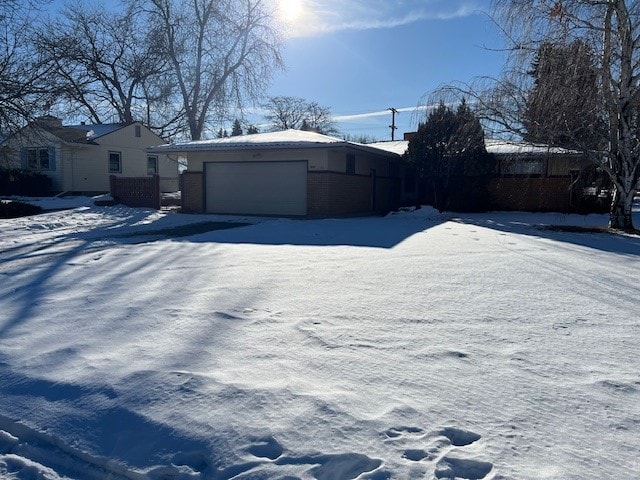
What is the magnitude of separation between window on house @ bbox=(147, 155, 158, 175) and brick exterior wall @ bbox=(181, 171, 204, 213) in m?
13.7

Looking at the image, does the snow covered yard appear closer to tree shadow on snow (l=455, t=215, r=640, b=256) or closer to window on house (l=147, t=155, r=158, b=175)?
tree shadow on snow (l=455, t=215, r=640, b=256)

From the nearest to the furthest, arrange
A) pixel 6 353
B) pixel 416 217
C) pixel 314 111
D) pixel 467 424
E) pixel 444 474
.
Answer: pixel 444 474 → pixel 467 424 → pixel 6 353 → pixel 416 217 → pixel 314 111

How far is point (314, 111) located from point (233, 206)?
40603mm

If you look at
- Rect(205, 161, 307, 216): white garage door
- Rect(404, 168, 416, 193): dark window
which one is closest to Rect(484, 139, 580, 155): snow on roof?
Rect(205, 161, 307, 216): white garage door

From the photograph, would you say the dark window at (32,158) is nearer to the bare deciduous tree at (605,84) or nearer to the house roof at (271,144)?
the house roof at (271,144)

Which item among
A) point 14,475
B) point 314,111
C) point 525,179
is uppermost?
point 314,111

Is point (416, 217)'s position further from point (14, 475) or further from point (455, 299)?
point (14, 475)

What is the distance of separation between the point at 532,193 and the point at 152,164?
23.2m

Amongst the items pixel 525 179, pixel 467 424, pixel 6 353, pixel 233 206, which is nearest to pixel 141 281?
pixel 6 353

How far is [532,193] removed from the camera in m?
20.7

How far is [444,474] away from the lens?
231 cm

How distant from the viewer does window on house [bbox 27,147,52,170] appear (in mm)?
27016

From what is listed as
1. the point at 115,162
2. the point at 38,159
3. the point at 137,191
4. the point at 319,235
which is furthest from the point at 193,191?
the point at 38,159

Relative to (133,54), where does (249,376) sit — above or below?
below
